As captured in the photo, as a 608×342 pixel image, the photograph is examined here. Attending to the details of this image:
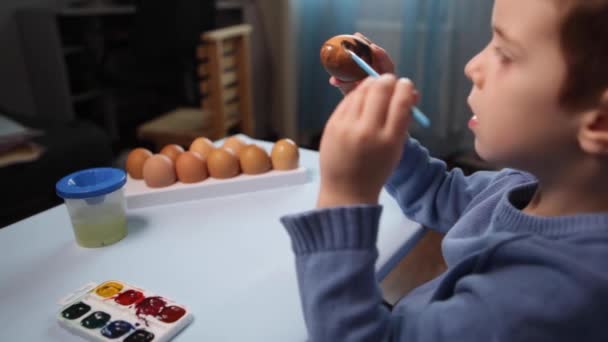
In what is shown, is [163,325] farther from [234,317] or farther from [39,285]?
[39,285]

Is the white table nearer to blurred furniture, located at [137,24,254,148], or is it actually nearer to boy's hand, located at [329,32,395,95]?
boy's hand, located at [329,32,395,95]

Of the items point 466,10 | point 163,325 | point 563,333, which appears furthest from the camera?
point 466,10

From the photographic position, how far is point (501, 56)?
45cm

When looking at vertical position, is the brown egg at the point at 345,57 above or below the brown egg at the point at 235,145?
above

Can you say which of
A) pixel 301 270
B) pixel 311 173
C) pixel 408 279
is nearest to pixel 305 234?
pixel 301 270

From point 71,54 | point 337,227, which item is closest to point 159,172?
point 337,227

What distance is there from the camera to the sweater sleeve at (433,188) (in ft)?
2.16

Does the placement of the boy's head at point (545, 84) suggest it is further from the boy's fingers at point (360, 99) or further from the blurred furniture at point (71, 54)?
the blurred furniture at point (71, 54)

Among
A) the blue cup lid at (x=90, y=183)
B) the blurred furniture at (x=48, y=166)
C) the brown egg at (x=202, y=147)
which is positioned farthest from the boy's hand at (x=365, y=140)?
the blurred furniture at (x=48, y=166)

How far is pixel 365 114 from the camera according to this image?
0.43m

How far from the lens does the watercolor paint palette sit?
483 millimetres

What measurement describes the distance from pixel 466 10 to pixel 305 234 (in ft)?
6.08

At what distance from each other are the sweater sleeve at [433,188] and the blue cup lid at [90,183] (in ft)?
1.18

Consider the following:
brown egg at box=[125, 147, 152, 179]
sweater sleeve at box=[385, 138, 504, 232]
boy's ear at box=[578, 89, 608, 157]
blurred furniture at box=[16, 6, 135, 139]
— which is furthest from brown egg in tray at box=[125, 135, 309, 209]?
blurred furniture at box=[16, 6, 135, 139]
